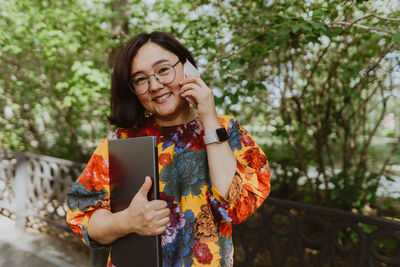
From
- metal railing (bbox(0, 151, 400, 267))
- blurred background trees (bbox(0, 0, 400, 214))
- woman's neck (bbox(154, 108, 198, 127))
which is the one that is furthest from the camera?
blurred background trees (bbox(0, 0, 400, 214))

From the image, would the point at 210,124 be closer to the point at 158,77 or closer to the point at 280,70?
the point at 158,77

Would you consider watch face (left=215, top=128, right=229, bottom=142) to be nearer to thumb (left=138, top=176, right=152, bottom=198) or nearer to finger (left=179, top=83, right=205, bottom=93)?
finger (left=179, top=83, right=205, bottom=93)

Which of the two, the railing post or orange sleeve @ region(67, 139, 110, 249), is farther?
the railing post

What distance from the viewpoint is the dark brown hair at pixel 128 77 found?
117 centimetres

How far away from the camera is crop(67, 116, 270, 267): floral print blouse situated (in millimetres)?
1056

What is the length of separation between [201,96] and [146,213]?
501 mm

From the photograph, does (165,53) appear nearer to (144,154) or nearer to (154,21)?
(144,154)

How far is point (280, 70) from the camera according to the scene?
10.7 ft

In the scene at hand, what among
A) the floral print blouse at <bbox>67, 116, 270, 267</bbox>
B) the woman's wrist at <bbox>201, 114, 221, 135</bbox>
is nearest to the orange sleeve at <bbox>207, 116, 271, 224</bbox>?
the floral print blouse at <bbox>67, 116, 270, 267</bbox>

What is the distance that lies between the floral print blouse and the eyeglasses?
0.28 metres

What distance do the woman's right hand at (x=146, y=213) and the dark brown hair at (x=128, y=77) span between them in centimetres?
50

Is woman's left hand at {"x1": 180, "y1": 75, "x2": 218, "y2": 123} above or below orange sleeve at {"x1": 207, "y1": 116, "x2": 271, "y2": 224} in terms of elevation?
above

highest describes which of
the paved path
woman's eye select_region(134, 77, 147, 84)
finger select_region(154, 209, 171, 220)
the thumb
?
woman's eye select_region(134, 77, 147, 84)

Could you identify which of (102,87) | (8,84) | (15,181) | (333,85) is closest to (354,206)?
(333,85)
